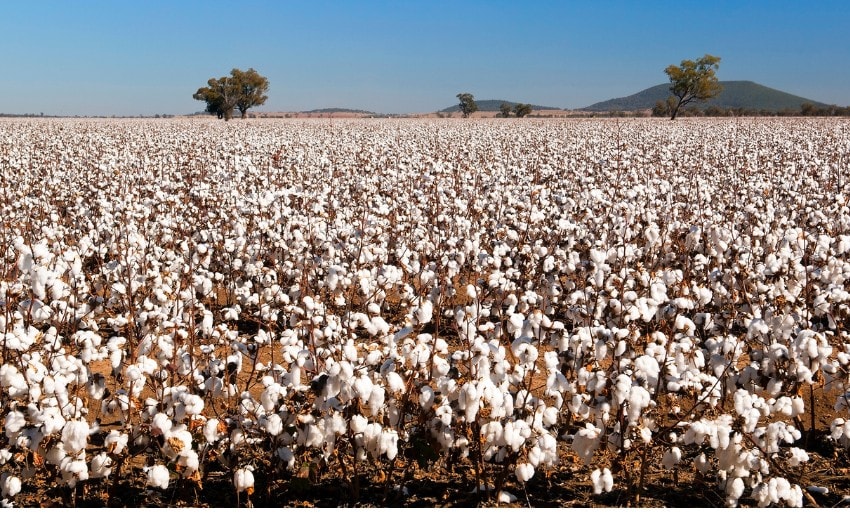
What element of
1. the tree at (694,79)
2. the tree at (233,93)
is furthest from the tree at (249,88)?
the tree at (694,79)

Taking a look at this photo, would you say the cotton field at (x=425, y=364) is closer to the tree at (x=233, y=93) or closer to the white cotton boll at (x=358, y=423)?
the white cotton boll at (x=358, y=423)

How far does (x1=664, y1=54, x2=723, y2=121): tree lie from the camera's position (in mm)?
92188

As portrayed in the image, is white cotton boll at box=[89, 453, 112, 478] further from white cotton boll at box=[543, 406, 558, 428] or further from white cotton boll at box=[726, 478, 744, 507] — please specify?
white cotton boll at box=[726, 478, 744, 507]

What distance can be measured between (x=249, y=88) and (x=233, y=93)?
3.69 metres

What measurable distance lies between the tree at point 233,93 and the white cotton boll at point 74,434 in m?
111

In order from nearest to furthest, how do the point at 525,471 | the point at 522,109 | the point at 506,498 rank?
the point at 525,471 < the point at 506,498 < the point at 522,109

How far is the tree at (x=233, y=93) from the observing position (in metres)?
109

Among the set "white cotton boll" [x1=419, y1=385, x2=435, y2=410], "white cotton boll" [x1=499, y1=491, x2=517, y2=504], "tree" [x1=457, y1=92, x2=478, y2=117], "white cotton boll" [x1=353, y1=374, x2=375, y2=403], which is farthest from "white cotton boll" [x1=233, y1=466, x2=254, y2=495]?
"tree" [x1=457, y1=92, x2=478, y2=117]

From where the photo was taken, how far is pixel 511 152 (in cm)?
2789

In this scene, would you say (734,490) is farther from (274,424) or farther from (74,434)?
(74,434)

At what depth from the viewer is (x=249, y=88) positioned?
113312mm

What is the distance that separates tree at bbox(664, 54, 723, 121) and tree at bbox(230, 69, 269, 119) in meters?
68.9

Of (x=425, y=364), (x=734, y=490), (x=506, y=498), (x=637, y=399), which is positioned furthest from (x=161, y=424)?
(x=734, y=490)
